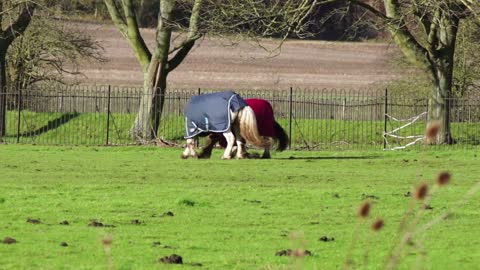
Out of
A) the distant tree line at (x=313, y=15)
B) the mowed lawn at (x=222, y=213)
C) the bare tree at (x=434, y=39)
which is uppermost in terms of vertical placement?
the distant tree line at (x=313, y=15)

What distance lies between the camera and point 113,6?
126 feet

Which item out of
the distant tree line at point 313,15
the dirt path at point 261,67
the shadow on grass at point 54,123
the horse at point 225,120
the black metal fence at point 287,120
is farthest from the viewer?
the dirt path at point 261,67

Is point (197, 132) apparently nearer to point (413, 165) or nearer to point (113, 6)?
Result: point (413, 165)

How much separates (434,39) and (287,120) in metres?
6.37

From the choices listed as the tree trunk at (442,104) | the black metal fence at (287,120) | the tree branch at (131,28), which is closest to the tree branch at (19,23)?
the black metal fence at (287,120)

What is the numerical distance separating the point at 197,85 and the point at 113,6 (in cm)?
2687

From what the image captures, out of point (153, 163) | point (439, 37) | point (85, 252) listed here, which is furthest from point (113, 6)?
point (85, 252)

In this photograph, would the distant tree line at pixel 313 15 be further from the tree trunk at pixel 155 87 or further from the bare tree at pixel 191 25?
the bare tree at pixel 191 25

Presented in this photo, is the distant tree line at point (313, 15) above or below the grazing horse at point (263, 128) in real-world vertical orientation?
above

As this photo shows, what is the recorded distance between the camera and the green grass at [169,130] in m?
38.5

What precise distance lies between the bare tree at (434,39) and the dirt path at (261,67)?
23.0m

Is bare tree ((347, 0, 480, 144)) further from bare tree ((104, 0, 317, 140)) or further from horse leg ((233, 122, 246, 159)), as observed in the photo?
horse leg ((233, 122, 246, 159))

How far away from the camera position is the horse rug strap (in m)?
27.6

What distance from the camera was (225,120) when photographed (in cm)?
2767
